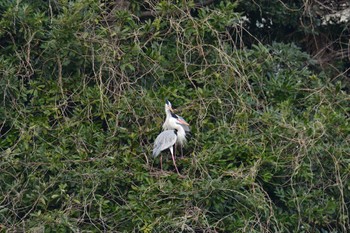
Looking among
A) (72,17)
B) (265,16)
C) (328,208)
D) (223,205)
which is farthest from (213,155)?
(265,16)

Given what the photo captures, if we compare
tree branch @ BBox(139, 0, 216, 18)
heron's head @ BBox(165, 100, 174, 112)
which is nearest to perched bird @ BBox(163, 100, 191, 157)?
heron's head @ BBox(165, 100, 174, 112)

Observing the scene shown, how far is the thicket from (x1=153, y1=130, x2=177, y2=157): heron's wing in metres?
0.10

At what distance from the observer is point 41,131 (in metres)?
7.07

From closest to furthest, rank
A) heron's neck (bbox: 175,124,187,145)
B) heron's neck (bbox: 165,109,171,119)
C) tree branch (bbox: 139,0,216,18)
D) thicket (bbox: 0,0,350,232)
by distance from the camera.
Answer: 1. thicket (bbox: 0,0,350,232)
2. heron's neck (bbox: 175,124,187,145)
3. heron's neck (bbox: 165,109,171,119)
4. tree branch (bbox: 139,0,216,18)

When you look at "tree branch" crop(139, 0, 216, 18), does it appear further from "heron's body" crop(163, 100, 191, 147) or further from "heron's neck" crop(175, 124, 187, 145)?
"heron's neck" crop(175, 124, 187, 145)

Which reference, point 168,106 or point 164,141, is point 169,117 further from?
point 164,141

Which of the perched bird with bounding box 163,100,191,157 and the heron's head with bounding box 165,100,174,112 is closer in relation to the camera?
the perched bird with bounding box 163,100,191,157

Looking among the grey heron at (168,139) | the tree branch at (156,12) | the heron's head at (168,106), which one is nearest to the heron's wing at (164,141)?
the grey heron at (168,139)

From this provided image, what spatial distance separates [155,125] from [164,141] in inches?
14.2

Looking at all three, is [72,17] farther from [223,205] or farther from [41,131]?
[223,205]

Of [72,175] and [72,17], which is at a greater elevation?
[72,17]

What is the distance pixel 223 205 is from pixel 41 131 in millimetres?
1339

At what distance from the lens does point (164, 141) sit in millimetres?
6879

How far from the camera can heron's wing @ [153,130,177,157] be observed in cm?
685
